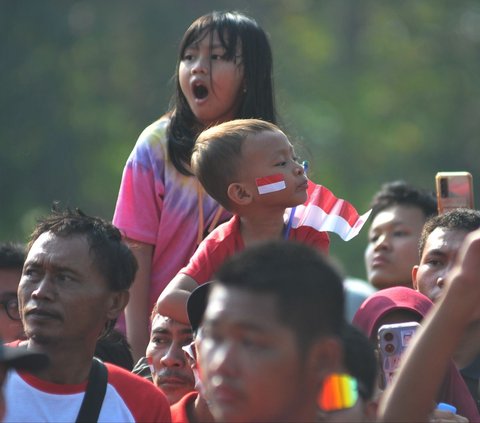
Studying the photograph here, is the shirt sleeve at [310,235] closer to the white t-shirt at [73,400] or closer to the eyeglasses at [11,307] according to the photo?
the white t-shirt at [73,400]

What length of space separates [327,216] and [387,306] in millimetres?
532

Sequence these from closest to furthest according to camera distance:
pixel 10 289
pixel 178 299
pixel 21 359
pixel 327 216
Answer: pixel 21 359, pixel 178 299, pixel 327 216, pixel 10 289

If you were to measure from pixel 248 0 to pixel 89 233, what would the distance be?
63.1ft

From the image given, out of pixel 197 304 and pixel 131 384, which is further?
pixel 197 304

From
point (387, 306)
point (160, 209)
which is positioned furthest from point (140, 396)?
point (160, 209)

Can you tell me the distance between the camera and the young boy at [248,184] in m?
5.69

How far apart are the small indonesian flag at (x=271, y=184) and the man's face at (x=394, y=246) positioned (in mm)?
2073

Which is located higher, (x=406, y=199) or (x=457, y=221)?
(x=457, y=221)

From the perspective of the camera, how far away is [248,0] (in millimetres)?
24219

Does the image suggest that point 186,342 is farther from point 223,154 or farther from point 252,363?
point 252,363

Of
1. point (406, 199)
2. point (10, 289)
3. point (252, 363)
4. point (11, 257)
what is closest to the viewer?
point (252, 363)

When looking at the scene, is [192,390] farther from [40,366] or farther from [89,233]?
[40,366]

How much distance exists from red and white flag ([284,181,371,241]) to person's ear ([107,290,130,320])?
33.9 inches

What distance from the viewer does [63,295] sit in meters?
5.10
